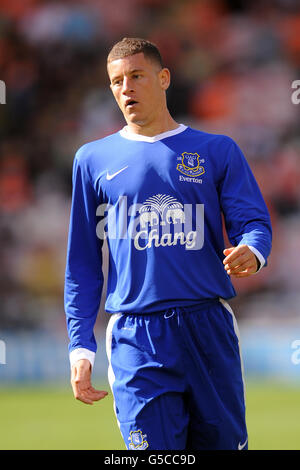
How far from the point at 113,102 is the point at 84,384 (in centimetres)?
969

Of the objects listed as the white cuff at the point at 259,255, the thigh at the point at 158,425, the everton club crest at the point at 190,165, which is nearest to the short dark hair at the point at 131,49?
the everton club crest at the point at 190,165

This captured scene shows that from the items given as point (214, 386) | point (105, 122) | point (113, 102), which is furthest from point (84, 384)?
point (113, 102)

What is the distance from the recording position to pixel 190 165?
3.31 metres

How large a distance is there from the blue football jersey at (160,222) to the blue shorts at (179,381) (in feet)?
0.27

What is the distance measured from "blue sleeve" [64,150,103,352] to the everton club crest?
0.40 meters

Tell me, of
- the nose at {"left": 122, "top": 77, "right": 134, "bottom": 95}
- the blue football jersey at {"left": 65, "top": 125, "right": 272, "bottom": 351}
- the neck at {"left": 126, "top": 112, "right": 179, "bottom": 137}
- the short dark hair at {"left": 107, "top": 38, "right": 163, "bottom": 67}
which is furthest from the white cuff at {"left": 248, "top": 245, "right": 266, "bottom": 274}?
the short dark hair at {"left": 107, "top": 38, "right": 163, "bottom": 67}

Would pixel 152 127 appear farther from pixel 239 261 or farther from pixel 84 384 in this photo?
pixel 84 384

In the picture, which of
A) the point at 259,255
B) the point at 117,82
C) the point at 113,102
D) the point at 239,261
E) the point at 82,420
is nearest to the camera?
the point at 239,261

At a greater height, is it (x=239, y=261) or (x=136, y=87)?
(x=136, y=87)

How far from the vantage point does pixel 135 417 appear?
10.2ft

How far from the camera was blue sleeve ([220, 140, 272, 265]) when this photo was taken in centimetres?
323

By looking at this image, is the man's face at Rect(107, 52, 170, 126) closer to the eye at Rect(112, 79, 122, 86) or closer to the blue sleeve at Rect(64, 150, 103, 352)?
the eye at Rect(112, 79, 122, 86)

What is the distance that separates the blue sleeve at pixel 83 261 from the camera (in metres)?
3.38
